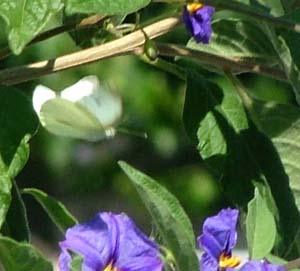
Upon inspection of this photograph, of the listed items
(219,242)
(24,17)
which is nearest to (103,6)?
(24,17)

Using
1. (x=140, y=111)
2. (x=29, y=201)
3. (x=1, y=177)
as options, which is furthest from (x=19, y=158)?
(x=29, y=201)

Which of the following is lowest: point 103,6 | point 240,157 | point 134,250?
point 240,157

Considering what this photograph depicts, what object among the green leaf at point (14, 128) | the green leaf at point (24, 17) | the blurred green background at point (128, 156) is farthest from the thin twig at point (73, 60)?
the blurred green background at point (128, 156)

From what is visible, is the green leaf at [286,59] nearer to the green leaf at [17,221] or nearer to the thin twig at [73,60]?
the thin twig at [73,60]

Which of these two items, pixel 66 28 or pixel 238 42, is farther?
pixel 238 42

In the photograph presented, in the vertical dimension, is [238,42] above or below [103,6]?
below

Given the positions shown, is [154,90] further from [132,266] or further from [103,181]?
[132,266]

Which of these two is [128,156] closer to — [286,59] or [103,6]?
[286,59]
